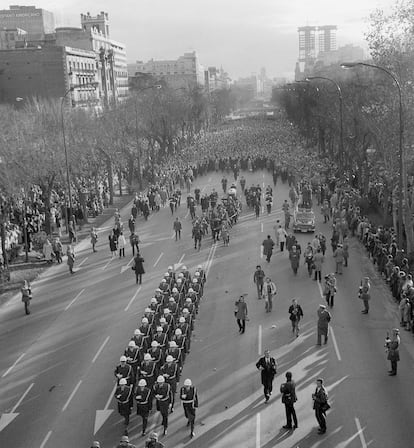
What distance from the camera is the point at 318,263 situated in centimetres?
2433

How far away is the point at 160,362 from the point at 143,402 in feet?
6.95

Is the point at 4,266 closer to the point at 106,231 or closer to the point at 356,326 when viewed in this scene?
the point at 106,231

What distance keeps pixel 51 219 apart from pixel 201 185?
1748 cm

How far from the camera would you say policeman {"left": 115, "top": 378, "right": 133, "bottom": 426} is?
13945mm

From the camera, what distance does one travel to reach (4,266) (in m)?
28.3

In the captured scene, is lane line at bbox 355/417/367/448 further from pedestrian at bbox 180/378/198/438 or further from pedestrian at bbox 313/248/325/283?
pedestrian at bbox 313/248/325/283

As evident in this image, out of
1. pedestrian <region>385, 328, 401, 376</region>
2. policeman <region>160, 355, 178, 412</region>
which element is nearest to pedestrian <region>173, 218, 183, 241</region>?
pedestrian <region>385, 328, 401, 376</region>

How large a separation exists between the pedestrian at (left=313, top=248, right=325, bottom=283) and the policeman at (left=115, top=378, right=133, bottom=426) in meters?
11.8

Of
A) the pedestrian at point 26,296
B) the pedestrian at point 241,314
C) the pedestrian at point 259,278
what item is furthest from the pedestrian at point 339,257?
the pedestrian at point 26,296

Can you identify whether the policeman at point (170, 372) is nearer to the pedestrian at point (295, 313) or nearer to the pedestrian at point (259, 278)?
the pedestrian at point (295, 313)

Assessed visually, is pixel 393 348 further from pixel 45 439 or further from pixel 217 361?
pixel 45 439

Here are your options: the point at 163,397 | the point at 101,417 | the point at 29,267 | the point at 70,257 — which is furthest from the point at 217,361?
the point at 29,267

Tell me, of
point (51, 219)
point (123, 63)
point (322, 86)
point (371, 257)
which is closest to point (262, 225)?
point (371, 257)

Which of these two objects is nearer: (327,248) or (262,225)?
(327,248)
